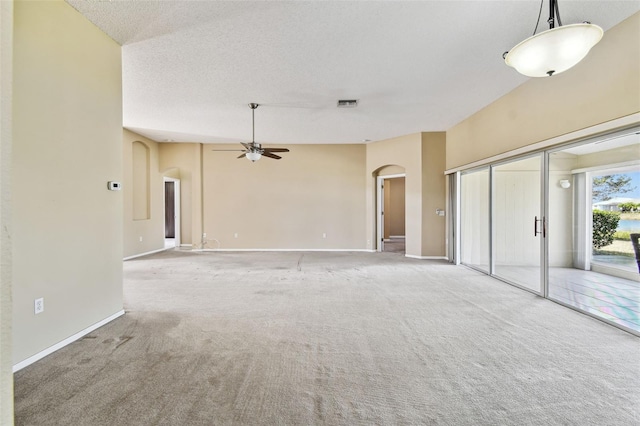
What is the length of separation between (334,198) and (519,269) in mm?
4987

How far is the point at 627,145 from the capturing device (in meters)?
3.26

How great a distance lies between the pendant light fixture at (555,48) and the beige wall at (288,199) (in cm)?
→ 670

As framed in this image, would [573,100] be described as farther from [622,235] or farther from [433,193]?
[433,193]

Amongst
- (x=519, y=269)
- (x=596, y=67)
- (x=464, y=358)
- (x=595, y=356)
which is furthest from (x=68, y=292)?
(x=519, y=269)

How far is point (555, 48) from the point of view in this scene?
6.15 feet

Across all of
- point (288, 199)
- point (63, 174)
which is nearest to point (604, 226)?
point (63, 174)

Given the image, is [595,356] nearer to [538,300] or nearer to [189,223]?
[538,300]

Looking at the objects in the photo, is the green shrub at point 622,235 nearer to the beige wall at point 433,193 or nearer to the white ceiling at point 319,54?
the white ceiling at point 319,54

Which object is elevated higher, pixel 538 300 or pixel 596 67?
pixel 596 67

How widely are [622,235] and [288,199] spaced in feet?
23.2

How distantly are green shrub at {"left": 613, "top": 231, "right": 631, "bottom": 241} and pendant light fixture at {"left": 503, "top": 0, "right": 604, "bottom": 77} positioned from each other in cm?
277

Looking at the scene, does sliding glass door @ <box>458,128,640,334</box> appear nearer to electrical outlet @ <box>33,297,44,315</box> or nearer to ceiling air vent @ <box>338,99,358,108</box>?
ceiling air vent @ <box>338,99,358,108</box>

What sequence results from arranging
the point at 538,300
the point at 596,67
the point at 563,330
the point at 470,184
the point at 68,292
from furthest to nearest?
1. the point at 470,184
2. the point at 538,300
3. the point at 596,67
4. the point at 563,330
5. the point at 68,292

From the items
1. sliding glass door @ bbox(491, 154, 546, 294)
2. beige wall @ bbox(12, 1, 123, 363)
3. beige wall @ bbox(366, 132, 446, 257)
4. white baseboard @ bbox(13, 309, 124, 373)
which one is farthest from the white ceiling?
→ white baseboard @ bbox(13, 309, 124, 373)
